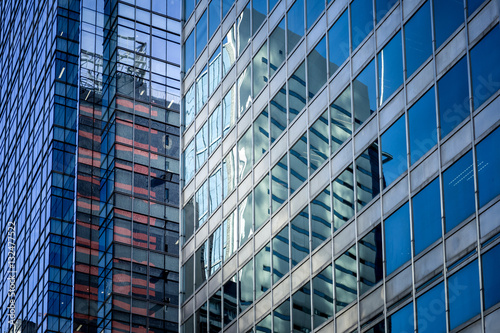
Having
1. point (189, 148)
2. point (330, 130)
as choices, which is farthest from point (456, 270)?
point (189, 148)

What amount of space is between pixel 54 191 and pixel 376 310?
4691 cm

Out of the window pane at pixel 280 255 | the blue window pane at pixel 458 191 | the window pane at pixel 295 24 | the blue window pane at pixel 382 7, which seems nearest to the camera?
the blue window pane at pixel 458 191

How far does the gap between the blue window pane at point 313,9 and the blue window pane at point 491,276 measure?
52.0ft

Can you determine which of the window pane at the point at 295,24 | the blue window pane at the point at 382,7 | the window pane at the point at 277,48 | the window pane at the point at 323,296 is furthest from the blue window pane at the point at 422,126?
the window pane at the point at 277,48

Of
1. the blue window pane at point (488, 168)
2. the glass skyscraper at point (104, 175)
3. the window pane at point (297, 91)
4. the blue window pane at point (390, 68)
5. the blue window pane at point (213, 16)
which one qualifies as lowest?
the blue window pane at point (488, 168)

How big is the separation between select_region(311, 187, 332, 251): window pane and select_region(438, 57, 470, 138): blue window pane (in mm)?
7941

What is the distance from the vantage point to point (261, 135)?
156 ft

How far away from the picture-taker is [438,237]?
33875 mm

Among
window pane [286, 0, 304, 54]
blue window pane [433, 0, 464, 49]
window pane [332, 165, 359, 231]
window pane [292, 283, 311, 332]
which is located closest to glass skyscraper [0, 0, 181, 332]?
window pane [292, 283, 311, 332]

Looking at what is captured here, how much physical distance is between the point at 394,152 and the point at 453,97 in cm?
371

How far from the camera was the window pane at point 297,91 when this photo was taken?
44500 mm

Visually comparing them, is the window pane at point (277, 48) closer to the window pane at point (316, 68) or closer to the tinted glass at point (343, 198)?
the window pane at point (316, 68)

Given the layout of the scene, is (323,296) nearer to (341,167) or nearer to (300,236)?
(300,236)

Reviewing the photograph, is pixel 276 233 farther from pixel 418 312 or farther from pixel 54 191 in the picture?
pixel 54 191
